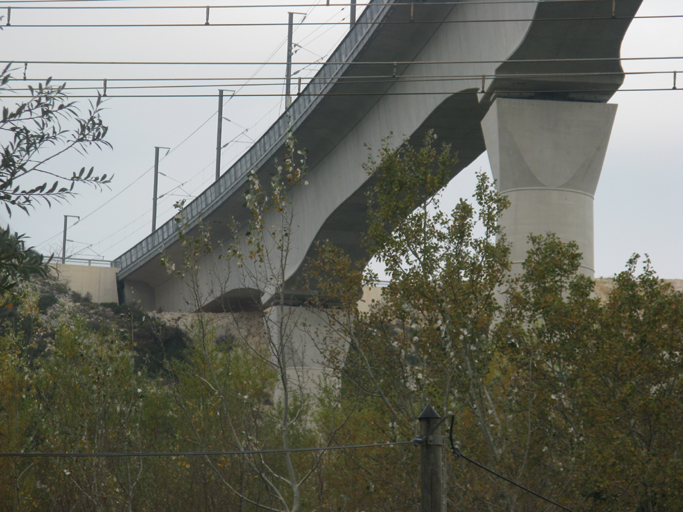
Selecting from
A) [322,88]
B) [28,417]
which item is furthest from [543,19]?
[28,417]

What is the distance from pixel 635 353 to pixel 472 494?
277 cm

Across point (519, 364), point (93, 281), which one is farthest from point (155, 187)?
point (519, 364)

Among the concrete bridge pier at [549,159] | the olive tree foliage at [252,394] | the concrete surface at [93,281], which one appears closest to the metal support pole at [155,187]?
the concrete surface at [93,281]

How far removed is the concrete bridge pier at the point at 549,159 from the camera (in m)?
15.2

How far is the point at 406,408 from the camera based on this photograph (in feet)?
36.4

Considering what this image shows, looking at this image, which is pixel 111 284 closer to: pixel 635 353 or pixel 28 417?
pixel 28 417

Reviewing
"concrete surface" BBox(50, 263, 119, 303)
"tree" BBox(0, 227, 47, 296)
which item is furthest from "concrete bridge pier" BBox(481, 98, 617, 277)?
"concrete surface" BBox(50, 263, 119, 303)

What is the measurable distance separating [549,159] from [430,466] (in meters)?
10.4

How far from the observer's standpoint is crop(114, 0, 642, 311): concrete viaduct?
48.2ft

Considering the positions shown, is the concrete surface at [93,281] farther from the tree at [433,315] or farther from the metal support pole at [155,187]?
the tree at [433,315]

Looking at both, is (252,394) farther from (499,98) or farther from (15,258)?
(15,258)

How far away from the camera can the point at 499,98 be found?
1576 centimetres

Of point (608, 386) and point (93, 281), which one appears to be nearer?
point (608, 386)

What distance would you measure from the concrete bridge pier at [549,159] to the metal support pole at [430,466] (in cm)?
907
